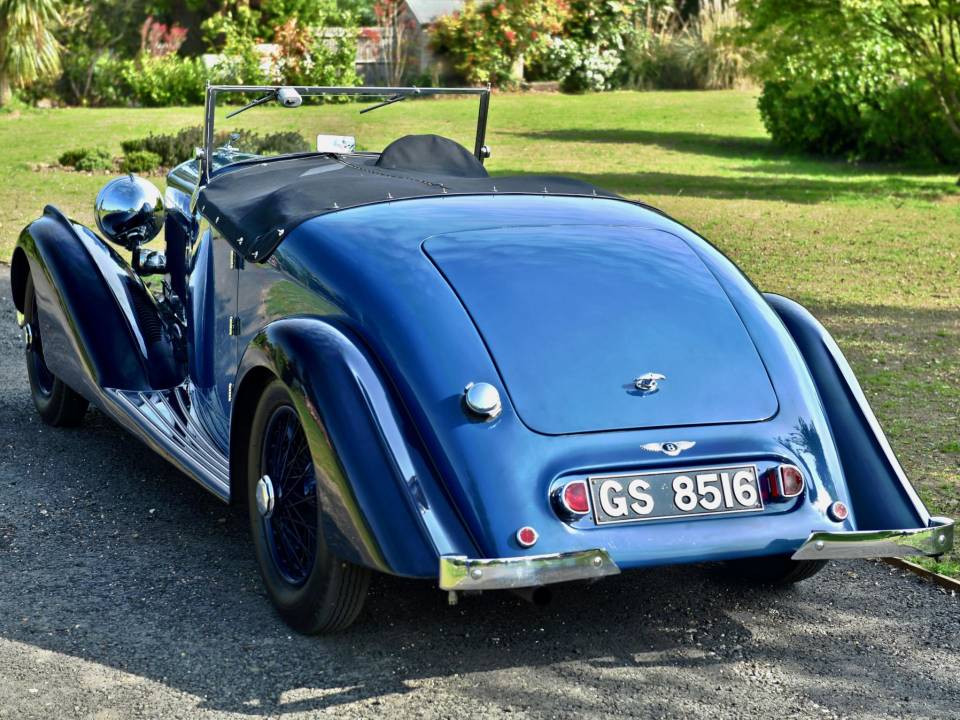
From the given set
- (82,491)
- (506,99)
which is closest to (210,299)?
(82,491)

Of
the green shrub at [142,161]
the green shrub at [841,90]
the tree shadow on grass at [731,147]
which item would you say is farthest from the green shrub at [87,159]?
the green shrub at [841,90]

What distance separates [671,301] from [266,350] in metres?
1.25

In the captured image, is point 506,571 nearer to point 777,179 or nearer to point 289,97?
point 289,97

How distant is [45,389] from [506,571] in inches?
142

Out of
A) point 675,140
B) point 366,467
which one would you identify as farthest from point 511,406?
point 675,140

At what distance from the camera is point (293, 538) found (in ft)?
13.1

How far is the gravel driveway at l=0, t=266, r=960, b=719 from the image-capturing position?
3.51m

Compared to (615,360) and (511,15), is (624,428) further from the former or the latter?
(511,15)

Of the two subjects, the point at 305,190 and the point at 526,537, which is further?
the point at 305,190

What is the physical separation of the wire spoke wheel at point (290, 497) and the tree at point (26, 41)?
2047 cm

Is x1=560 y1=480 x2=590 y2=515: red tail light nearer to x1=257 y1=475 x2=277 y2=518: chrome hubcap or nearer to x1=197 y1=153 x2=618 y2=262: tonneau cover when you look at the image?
x1=257 y1=475 x2=277 y2=518: chrome hubcap

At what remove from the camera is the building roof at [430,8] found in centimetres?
3107

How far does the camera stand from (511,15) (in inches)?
1208

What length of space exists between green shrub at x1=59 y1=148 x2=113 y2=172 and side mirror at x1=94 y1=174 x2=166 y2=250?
37.2 feet
